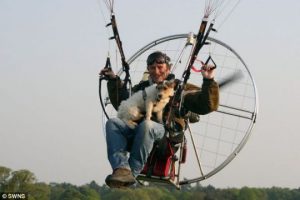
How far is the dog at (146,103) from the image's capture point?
8.55m

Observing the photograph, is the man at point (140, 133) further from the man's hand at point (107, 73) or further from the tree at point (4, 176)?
the tree at point (4, 176)

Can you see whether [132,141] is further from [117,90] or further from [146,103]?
[117,90]

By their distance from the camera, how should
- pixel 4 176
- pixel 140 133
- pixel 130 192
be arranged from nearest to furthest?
pixel 140 133, pixel 4 176, pixel 130 192

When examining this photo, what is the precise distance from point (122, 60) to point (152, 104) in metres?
1.00

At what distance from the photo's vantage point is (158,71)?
8.98m

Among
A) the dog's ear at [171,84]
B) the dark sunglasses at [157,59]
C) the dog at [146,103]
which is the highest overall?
the dark sunglasses at [157,59]

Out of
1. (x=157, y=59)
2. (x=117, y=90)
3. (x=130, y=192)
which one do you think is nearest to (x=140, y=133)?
(x=157, y=59)

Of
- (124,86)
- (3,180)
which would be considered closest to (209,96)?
(124,86)

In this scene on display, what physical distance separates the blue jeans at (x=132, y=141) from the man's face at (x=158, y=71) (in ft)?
2.18

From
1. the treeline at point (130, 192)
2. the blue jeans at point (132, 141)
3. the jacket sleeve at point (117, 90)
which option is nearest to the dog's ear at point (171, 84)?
the blue jeans at point (132, 141)

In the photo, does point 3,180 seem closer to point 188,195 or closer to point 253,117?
point 188,195

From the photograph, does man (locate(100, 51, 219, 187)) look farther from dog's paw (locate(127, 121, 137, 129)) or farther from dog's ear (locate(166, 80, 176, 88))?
dog's ear (locate(166, 80, 176, 88))

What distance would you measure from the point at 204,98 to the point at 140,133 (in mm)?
855

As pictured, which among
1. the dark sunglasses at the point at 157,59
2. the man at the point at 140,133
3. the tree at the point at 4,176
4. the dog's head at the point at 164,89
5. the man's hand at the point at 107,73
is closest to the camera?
the man at the point at 140,133
